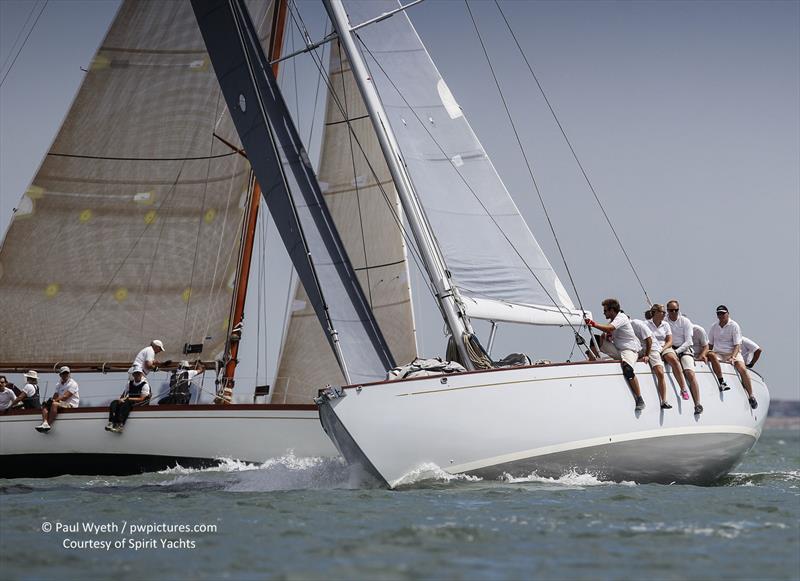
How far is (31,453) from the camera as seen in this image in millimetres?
16484

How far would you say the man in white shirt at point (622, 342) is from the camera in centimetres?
1201

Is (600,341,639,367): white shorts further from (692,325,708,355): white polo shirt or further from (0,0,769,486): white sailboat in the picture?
(692,325,708,355): white polo shirt

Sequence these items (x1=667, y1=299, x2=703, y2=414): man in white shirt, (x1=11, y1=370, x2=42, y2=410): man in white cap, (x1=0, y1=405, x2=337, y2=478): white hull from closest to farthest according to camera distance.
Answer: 1. (x1=667, y1=299, x2=703, y2=414): man in white shirt
2. (x1=0, y1=405, x2=337, y2=478): white hull
3. (x1=11, y1=370, x2=42, y2=410): man in white cap

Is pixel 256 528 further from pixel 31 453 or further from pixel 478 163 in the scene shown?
pixel 31 453

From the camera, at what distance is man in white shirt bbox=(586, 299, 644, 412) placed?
12.0m

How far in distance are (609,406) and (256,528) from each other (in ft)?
16.0

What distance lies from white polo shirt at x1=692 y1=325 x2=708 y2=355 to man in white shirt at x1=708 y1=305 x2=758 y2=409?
421 millimetres

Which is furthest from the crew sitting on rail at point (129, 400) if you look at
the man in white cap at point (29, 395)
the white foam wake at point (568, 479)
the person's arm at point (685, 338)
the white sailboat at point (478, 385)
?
the person's arm at point (685, 338)

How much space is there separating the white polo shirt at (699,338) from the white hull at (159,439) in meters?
5.49

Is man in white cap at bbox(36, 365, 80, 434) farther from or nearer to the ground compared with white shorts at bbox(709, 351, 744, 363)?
farther from the ground

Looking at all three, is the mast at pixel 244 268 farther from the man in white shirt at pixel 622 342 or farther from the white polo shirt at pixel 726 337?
the white polo shirt at pixel 726 337

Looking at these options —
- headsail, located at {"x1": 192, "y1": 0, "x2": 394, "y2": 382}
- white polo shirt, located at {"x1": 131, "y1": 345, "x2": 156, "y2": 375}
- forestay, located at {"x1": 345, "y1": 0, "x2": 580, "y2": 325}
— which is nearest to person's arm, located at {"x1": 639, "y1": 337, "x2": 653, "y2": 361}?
forestay, located at {"x1": 345, "y1": 0, "x2": 580, "y2": 325}

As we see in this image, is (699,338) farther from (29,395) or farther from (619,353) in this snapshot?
(29,395)

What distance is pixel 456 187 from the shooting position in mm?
13828
